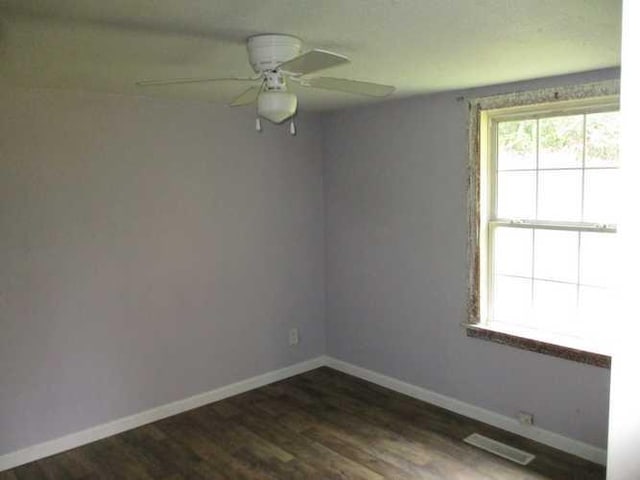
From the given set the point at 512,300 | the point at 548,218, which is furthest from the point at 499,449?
the point at 548,218

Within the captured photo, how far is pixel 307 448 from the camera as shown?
10.8ft

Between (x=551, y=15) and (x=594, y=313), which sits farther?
(x=594, y=313)

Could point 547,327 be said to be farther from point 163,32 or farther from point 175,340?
point 163,32

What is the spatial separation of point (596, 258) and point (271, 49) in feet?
7.32

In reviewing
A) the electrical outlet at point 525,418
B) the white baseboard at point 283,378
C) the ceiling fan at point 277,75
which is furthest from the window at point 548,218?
the ceiling fan at point 277,75

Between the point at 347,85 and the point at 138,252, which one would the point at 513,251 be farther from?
the point at 138,252

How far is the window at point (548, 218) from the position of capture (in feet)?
9.77

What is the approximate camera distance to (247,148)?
4.04 metres

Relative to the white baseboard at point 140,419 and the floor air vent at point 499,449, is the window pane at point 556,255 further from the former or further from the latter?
the white baseboard at point 140,419

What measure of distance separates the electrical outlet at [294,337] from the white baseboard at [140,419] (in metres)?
0.21

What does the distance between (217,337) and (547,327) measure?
7.73ft

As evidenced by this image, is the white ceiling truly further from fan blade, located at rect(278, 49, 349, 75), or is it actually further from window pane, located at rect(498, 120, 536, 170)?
window pane, located at rect(498, 120, 536, 170)

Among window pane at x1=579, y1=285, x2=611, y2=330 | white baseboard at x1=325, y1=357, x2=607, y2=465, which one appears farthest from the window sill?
white baseboard at x1=325, y1=357, x2=607, y2=465

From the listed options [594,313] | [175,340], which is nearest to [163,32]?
[175,340]
